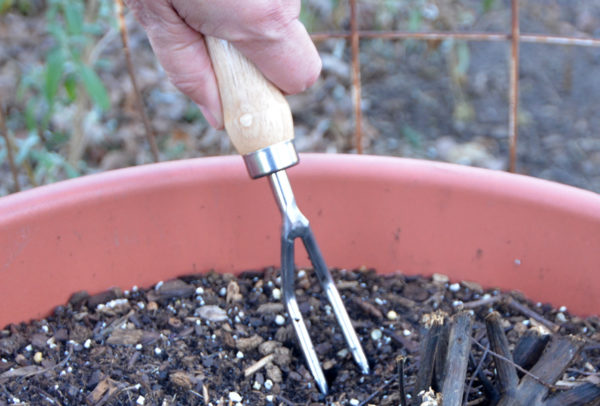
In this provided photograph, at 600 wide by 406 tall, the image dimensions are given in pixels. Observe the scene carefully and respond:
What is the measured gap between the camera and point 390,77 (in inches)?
99.4

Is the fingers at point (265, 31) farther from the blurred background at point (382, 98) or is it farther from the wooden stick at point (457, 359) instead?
the blurred background at point (382, 98)

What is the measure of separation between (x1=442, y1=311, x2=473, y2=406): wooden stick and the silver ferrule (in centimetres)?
28

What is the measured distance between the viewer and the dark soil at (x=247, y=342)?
0.89 metres

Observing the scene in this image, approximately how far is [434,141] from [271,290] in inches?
50.6

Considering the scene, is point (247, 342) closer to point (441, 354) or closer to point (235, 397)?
point (235, 397)

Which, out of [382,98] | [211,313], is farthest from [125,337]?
[382,98]

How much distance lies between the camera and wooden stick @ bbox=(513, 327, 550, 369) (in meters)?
0.82

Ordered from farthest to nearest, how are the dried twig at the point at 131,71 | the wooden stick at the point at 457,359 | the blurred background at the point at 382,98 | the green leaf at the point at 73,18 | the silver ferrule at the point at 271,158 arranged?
the blurred background at the point at 382,98
the green leaf at the point at 73,18
the dried twig at the point at 131,71
the silver ferrule at the point at 271,158
the wooden stick at the point at 457,359

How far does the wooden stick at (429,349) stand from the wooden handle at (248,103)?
285mm

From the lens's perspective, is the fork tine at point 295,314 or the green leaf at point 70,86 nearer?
the fork tine at point 295,314

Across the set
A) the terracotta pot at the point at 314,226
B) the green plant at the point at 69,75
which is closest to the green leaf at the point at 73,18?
the green plant at the point at 69,75

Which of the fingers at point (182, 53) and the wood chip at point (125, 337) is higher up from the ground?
the fingers at point (182, 53)

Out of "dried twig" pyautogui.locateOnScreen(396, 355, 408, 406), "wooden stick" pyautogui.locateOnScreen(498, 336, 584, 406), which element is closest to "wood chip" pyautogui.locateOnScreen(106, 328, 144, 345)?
"dried twig" pyautogui.locateOnScreen(396, 355, 408, 406)

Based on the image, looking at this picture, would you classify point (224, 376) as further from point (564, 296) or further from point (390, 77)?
point (390, 77)
